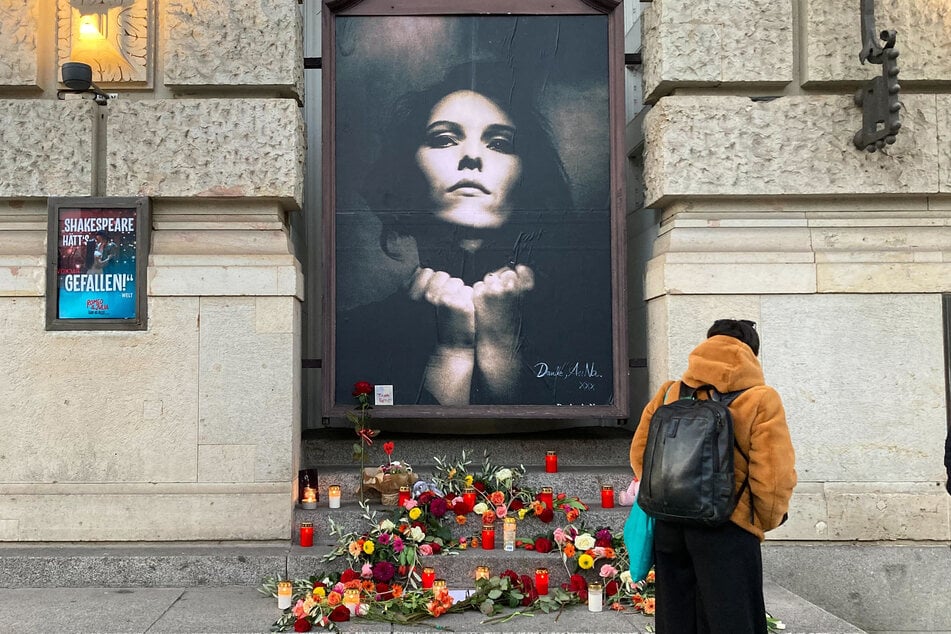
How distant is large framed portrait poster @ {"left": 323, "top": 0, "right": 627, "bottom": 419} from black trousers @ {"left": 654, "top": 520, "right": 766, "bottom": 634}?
256 cm

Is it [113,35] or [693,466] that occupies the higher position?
[113,35]

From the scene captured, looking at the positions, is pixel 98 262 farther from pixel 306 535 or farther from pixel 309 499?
pixel 306 535

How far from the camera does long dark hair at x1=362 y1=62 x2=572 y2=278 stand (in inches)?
244

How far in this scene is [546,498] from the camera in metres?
5.59

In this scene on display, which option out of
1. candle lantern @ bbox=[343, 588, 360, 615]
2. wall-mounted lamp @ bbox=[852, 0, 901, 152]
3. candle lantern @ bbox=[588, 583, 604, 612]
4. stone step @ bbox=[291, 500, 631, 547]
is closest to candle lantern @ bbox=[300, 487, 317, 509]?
stone step @ bbox=[291, 500, 631, 547]

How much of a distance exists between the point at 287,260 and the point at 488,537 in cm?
232

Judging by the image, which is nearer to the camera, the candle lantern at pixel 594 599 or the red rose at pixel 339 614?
the red rose at pixel 339 614

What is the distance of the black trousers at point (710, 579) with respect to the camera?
3.34m

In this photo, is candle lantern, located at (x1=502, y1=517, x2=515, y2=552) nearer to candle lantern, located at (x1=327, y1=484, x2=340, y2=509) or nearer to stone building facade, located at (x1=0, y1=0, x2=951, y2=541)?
candle lantern, located at (x1=327, y1=484, x2=340, y2=509)

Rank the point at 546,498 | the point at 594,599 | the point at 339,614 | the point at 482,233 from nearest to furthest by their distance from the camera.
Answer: the point at 339,614
the point at 594,599
the point at 546,498
the point at 482,233

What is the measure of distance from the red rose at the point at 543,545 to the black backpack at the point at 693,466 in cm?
185

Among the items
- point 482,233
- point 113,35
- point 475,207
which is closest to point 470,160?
point 475,207

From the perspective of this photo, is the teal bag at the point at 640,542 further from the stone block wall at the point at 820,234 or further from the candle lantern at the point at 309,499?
the candle lantern at the point at 309,499

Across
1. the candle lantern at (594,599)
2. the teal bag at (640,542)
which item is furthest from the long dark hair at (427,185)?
the teal bag at (640,542)
